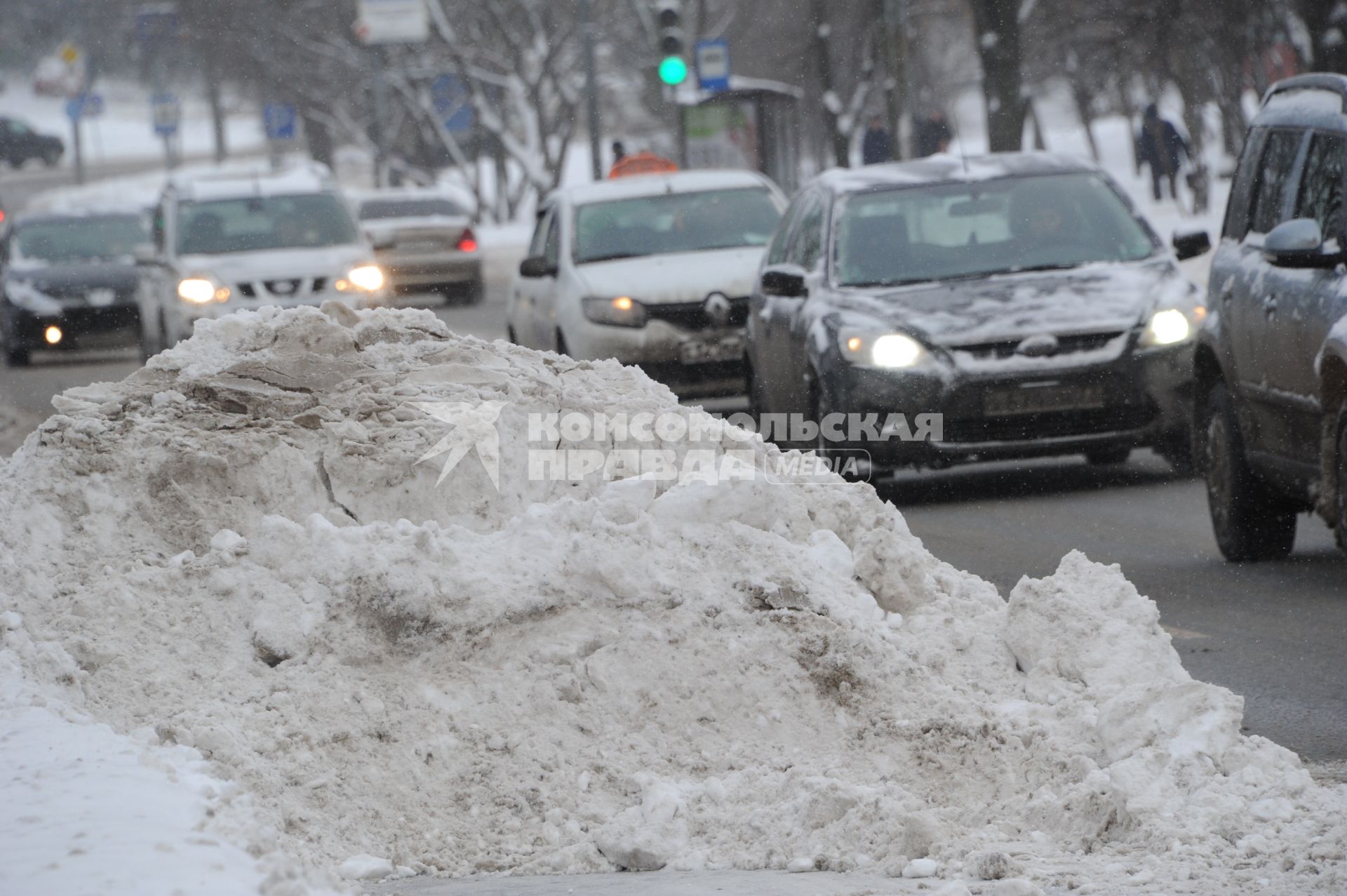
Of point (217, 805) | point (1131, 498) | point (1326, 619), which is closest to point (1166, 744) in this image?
point (217, 805)

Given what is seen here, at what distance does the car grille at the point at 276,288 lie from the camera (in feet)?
60.8

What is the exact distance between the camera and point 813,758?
514 centimetres

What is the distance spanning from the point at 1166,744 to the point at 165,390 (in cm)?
353

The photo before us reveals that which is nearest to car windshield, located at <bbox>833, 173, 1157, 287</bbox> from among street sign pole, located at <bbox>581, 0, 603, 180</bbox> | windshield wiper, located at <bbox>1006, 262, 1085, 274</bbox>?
windshield wiper, located at <bbox>1006, 262, 1085, 274</bbox>

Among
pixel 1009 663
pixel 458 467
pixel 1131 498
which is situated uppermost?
pixel 458 467

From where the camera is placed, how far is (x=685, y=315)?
14344 millimetres

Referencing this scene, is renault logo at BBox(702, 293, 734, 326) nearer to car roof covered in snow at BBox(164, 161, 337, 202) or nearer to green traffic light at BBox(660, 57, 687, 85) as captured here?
car roof covered in snow at BBox(164, 161, 337, 202)

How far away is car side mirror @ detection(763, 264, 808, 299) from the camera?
11.4 metres

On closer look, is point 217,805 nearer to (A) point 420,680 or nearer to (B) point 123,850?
(B) point 123,850

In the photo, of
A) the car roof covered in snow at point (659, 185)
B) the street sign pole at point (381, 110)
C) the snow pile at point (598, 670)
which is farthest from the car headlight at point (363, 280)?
the street sign pole at point (381, 110)

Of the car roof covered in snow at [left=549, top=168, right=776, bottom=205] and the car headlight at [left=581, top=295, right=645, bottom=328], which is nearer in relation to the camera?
the car headlight at [left=581, top=295, right=645, bottom=328]

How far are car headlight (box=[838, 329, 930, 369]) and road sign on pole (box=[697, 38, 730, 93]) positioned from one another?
1666 centimetres

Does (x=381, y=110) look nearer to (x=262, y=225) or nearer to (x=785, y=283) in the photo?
(x=262, y=225)

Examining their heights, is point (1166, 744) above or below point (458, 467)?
below
